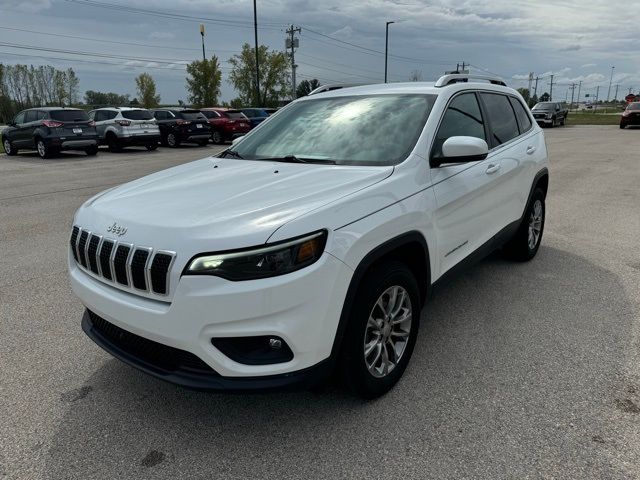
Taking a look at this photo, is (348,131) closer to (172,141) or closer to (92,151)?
(92,151)

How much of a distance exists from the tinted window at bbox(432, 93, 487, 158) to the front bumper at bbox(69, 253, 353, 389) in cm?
140

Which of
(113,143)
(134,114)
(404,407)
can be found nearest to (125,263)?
(404,407)

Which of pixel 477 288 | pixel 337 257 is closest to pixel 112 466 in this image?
pixel 337 257

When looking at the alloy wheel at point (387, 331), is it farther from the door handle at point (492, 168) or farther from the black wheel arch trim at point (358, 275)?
the door handle at point (492, 168)

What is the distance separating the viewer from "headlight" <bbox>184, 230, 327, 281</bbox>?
7.29 ft

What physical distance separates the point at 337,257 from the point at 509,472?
1.26 meters

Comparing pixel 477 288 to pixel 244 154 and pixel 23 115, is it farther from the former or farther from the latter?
pixel 23 115

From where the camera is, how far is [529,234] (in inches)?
202

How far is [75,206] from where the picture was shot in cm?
882

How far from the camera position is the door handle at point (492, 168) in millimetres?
3926

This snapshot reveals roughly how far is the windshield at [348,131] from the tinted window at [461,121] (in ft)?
0.51

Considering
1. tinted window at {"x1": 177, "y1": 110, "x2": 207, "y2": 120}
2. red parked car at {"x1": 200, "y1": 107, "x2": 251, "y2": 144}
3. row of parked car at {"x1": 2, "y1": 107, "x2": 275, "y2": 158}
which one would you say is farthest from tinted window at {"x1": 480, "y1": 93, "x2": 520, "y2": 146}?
red parked car at {"x1": 200, "y1": 107, "x2": 251, "y2": 144}

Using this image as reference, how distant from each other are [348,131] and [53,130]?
16.7m

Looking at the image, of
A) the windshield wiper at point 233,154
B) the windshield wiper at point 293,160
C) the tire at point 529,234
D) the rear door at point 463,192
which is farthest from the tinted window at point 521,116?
the windshield wiper at point 233,154
